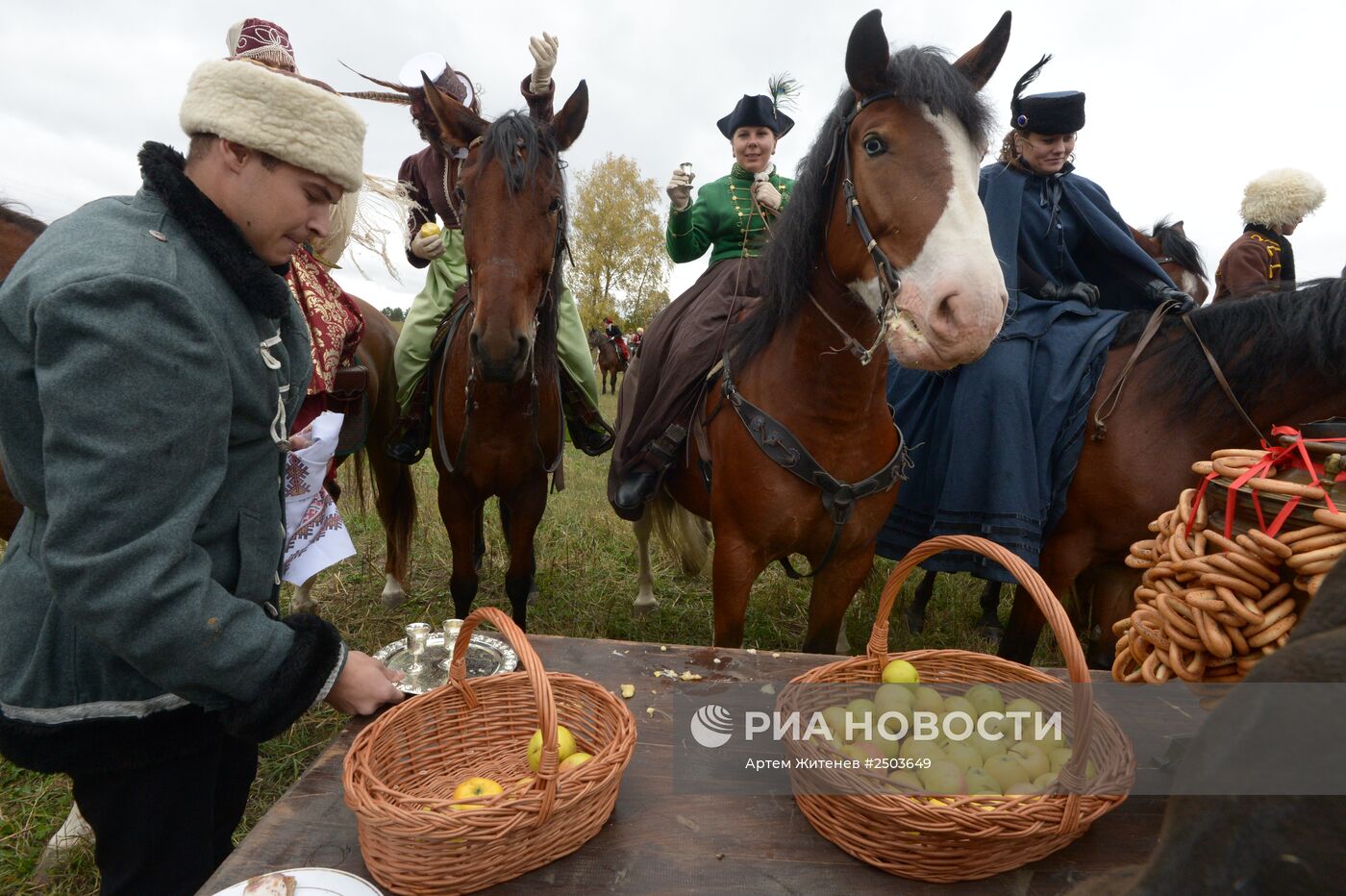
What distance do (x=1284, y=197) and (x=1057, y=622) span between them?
6.44m

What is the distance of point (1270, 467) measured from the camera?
1080mm

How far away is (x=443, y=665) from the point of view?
1.80 metres

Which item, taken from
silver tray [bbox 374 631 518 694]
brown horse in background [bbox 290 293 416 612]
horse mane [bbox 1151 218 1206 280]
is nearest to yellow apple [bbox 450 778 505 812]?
silver tray [bbox 374 631 518 694]

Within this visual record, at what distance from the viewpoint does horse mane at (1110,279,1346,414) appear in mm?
2436

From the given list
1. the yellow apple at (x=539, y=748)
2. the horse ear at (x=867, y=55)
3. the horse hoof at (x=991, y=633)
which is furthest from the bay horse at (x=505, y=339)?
the horse hoof at (x=991, y=633)

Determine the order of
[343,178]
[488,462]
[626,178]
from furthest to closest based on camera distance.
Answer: [626,178], [488,462], [343,178]

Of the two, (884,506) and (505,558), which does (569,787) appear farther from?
(505,558)

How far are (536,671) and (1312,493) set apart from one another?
4.09ft

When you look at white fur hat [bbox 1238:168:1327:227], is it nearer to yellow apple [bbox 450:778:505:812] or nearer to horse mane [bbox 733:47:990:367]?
horse mane [bbox 733:47:990:367]

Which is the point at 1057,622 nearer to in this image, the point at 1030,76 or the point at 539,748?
the point at 539,748

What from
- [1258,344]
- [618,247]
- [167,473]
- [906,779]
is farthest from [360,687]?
[618,247]

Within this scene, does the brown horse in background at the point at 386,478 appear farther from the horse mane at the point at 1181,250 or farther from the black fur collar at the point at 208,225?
the horse mane at the point at 1181,250

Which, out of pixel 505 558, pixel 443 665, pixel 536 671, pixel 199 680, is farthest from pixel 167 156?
pixel 505 558

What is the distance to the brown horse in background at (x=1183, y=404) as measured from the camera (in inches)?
98.7
